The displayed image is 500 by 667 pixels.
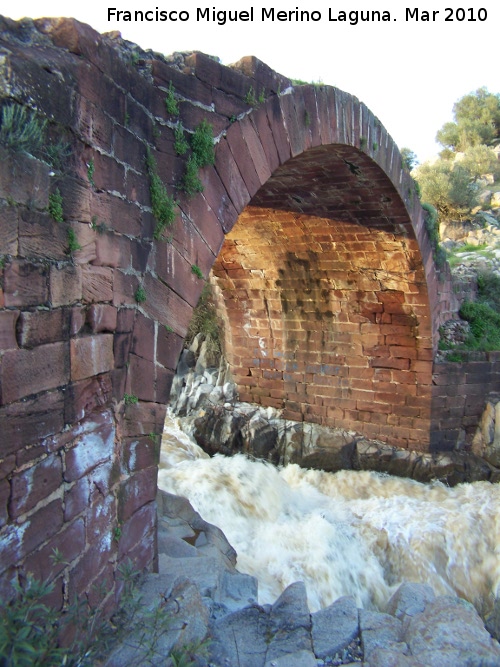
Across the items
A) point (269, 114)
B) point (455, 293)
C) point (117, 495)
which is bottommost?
point (117, 495)

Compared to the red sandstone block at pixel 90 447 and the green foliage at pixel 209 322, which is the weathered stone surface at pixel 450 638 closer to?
the red sandstone block at pixel 90 447

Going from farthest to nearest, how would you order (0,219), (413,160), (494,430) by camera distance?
(413,160)
(494,430)
(0,219)

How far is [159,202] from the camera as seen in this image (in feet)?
9.27

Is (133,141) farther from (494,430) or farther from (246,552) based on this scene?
(494,430)

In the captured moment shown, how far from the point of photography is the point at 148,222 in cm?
281

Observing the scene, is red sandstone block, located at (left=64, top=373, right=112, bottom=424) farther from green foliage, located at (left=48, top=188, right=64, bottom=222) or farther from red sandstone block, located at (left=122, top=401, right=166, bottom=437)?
green foliage, located at (left=48, top=188, right=64, bottom=222)

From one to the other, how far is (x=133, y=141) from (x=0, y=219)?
1031 mm

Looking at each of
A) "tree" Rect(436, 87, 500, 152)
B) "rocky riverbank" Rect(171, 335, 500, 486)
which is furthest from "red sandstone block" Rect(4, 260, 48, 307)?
"tree" Rect(436, 87, 500, 152)

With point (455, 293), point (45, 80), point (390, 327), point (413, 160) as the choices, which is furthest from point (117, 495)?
point (413, 160)

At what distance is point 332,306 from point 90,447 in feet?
19.8

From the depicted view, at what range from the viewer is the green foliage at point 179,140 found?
294cm

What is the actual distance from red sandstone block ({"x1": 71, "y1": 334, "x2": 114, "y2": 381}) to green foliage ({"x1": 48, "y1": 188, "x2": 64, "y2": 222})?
528 millimetres

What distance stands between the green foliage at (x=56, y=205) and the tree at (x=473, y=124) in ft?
77.8

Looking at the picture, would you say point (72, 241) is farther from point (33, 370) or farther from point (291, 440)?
point (291, 440)
